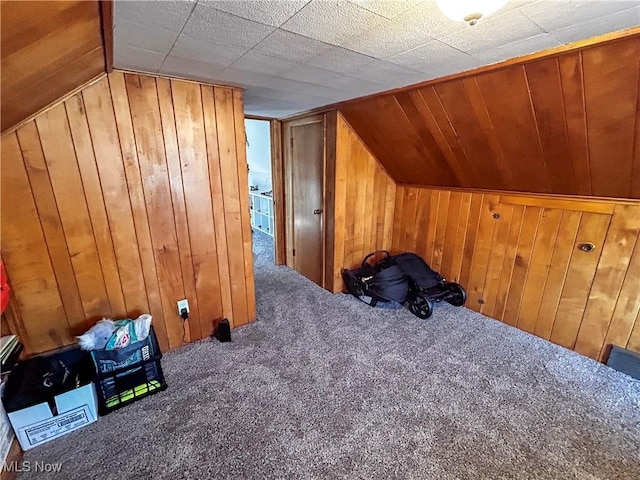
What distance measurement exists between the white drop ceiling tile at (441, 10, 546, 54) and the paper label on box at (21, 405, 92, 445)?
2636 mm

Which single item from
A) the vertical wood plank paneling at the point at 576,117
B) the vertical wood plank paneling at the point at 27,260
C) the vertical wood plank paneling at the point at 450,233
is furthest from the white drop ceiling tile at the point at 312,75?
the vertical wood plank paneling at the point at 450,233

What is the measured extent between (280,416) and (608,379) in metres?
2.20

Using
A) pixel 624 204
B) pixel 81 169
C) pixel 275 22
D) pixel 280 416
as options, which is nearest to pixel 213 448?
pixel 280 416

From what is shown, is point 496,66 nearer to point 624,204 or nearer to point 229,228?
point 624,204

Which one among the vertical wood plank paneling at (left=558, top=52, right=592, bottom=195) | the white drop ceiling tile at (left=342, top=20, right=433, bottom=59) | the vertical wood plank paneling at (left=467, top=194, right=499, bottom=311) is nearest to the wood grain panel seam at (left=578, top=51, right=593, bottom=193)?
the vertical wood plank paneling at (left=558, top=52, right=592, bottom=195)

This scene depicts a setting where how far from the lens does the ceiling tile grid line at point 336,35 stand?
1.03m

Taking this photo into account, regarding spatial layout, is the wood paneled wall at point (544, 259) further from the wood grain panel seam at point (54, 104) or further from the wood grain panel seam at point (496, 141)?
the wood grain panel seam at point (54, 104)

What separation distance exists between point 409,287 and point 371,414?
1370 mm

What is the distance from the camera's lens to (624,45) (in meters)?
1.24

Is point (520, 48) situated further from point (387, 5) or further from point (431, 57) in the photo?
point (387, 5)

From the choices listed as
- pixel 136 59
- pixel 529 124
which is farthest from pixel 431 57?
pixel 136 59

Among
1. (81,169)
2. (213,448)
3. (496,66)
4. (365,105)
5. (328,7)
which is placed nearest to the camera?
(328,7)

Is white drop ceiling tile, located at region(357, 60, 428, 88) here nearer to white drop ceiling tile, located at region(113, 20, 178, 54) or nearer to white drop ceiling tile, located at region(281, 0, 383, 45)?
white drop ceiling tile, located at region(281, 0, 383, 45)

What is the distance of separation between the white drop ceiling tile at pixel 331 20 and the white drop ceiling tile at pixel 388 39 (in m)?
0.05
